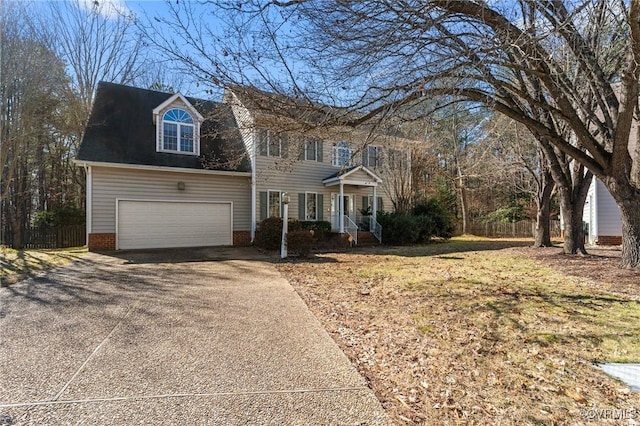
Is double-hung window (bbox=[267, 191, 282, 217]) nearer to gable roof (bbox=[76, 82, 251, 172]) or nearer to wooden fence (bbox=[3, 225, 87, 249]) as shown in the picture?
gable roof (bbox=[76, 82, 251, 172])

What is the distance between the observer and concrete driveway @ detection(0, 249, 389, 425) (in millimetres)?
2506

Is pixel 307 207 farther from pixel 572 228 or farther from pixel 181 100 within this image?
pixel 572 228

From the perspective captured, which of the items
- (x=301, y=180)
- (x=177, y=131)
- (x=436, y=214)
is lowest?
(x=436, y=214)

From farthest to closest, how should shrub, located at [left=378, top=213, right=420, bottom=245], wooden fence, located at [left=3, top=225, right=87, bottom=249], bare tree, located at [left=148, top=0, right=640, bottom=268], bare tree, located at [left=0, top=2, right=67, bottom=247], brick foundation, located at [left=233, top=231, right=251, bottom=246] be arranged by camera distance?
shrub, located at [left=378, top=213, right=420, bottom=245]
wooden fence, located at [left=3, top=225, right=87, bottom=249]
brick foundation, located at [left=233, top=231, right=251, bottom=246]
bare tree, located at [left=0, top=2, right=67, bottom=247]
bare tree, located at [left=148, top=0, right=640, bottom=268]

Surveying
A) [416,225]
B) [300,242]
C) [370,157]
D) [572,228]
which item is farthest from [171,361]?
[370,157]

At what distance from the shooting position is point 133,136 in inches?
528

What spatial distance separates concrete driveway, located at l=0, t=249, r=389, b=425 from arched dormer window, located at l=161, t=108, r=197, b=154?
872 cm

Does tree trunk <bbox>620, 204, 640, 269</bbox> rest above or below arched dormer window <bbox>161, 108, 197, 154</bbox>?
below

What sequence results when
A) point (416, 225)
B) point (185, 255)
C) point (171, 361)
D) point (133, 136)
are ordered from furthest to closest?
1. point (416, 225)
2. point (133, 136)
3. point (185, 255)
4. point (171, 361)

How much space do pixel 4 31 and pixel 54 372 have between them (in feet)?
47.3

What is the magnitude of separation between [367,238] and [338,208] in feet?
7.23

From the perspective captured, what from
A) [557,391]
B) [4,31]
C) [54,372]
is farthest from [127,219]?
[557,391]

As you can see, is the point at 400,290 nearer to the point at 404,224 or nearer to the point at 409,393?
the point at 409,393

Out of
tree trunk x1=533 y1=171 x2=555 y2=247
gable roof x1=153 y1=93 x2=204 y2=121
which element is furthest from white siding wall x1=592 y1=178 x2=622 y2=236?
gable roof x1=153 y1=93 x2=204 y2=121
